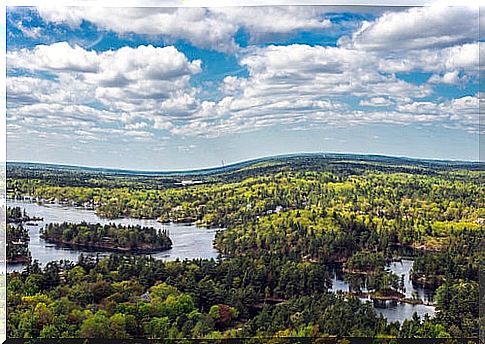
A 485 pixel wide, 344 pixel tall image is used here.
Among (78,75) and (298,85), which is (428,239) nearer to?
(298,85)

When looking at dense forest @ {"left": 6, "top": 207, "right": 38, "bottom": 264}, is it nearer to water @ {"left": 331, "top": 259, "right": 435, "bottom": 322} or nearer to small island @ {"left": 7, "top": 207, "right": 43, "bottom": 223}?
small island @ {"left": 7, "top": 207, "right": 43, "bottom": 223}

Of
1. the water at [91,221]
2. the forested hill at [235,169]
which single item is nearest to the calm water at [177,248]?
the water at [91,221]

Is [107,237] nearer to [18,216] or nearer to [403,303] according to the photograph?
[18,216]

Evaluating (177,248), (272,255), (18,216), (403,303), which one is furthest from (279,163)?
(18,216)

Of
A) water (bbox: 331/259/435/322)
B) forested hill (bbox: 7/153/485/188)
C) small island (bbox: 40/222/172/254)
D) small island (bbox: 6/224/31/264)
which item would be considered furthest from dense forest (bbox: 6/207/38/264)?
water (bbox: 331/259/435/322)

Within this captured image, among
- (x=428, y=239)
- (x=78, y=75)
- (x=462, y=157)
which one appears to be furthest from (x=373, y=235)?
(x=78, y=75)

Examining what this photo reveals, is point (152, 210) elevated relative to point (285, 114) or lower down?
lower down
